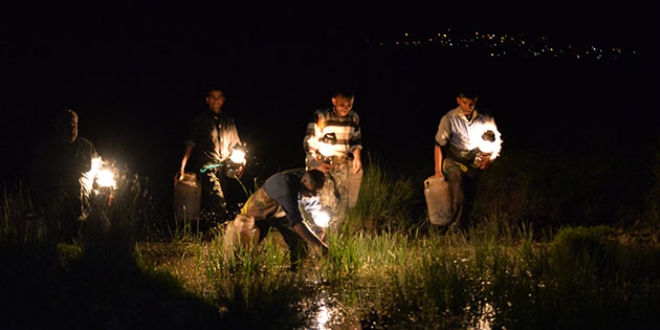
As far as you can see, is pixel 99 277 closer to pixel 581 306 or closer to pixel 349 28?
pixel 581 306

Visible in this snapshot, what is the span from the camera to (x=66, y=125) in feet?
31.1

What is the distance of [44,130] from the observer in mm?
16078

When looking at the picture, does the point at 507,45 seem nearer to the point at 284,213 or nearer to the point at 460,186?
the point at 460,186

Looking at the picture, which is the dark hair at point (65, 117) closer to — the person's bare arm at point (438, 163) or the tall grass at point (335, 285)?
the tall grass at point (335, 285)

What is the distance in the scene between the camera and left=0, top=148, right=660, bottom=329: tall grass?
681 centimetres

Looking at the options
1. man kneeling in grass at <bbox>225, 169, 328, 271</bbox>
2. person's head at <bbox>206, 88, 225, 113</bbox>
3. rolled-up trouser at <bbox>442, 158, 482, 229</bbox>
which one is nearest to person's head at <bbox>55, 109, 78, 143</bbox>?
person's head at <bbox>206, 88, 225, 113</bbox>

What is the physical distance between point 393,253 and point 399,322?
5.14 feet

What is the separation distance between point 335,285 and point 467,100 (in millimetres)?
2947

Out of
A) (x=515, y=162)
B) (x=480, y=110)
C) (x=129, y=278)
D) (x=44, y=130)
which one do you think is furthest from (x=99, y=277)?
(x=44, y=130)

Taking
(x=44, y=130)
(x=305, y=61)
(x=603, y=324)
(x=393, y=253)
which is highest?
(x=305, y=61)

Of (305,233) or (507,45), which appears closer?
(305,233)

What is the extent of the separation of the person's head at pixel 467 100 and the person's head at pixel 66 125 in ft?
12.8

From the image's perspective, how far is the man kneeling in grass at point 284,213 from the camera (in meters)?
8.26

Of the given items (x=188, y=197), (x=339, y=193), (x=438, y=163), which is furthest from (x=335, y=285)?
(x=188, y=197)
